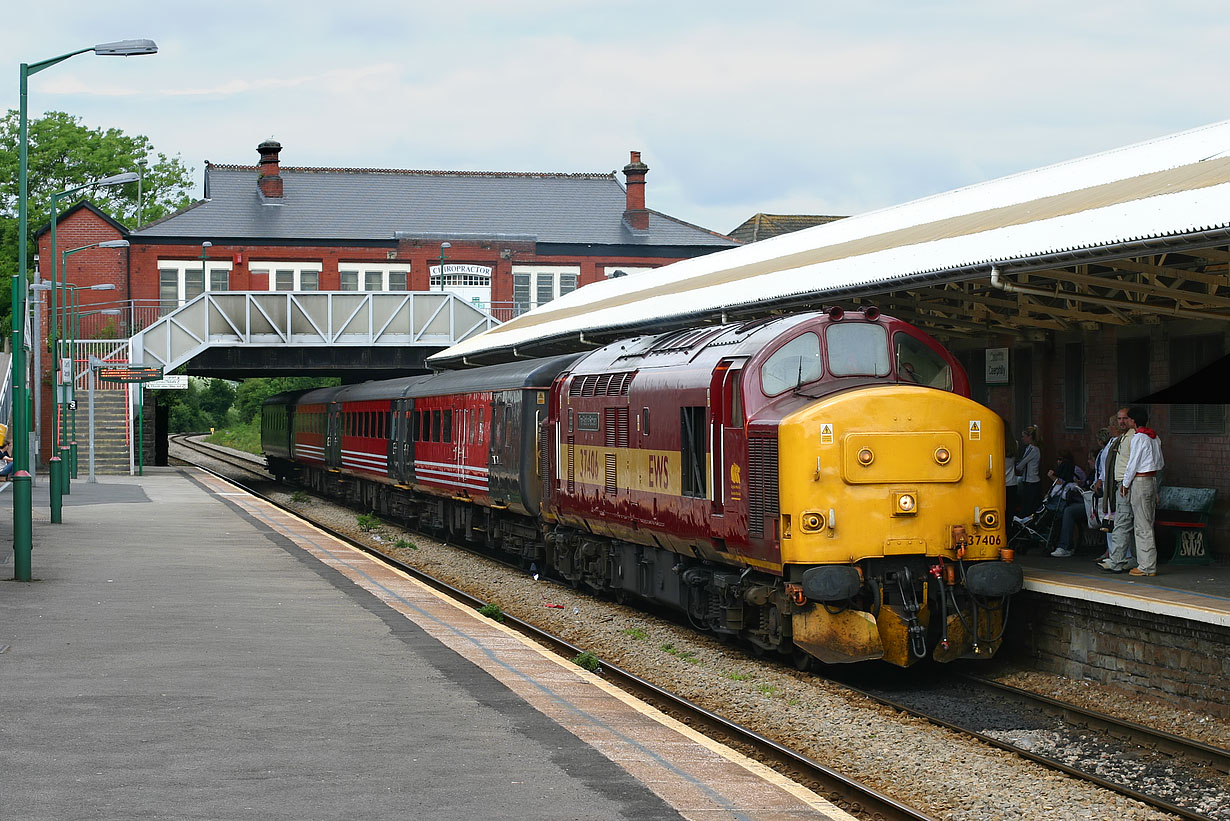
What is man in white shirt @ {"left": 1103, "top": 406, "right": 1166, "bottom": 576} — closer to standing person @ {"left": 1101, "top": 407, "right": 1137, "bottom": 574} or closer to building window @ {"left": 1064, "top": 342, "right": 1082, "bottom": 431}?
standing person @ {"left": 1101, "top": 407, "right": 1137, "bottom": 574}

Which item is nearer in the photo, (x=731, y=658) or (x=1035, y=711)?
(x=1035, y=711)

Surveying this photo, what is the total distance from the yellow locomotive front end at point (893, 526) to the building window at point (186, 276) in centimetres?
5001

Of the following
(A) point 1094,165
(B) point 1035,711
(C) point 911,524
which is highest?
(A) point 1094,165

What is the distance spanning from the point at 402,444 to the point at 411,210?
1361 inches

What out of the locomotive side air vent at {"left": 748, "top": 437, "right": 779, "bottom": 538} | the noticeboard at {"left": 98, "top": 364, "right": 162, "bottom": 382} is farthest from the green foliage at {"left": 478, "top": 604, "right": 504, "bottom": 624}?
the noticeboard at {"left": 98, "top": 364, "right": 162, "bottom": 382}

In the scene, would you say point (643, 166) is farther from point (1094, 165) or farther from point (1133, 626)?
point (1133, 626)

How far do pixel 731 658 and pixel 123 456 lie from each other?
39076 millimetres

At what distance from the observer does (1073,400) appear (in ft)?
58.5

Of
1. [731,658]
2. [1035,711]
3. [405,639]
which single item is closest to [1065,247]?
[1035,711]

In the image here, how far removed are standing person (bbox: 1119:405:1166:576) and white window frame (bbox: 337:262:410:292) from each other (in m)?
48.6

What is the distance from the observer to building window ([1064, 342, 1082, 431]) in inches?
695

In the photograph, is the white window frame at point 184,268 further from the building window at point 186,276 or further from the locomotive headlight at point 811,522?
the locomotive headlight at point 811,522

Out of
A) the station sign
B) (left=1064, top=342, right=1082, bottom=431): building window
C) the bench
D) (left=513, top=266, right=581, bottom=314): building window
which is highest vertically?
(left=513, top=266, right=581, bottom=314): building window

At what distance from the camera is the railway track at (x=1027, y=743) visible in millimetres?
9453
